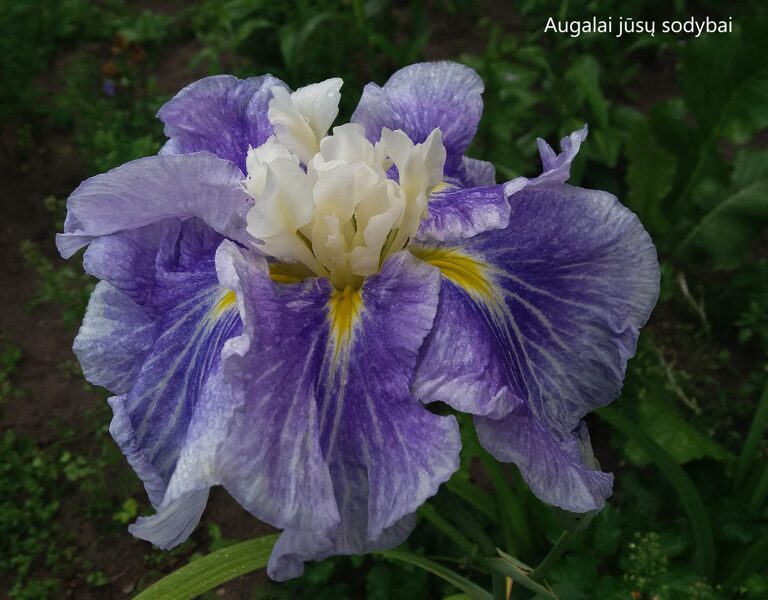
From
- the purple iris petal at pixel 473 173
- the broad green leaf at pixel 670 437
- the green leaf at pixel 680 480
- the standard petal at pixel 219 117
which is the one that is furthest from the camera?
the broad green leaf at pixel 670 437

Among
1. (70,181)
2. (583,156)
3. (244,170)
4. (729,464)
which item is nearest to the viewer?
(244,170)

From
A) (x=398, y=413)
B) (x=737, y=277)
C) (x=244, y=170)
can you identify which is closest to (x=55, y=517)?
Answer: (x=244, y=170)

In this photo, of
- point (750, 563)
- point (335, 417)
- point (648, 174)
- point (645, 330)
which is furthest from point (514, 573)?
point (648, 174)

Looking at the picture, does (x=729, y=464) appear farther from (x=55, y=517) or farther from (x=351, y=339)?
(x=55, y=517)

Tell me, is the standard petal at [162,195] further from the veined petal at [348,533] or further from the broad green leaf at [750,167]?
the broad green leaf at [750,167]

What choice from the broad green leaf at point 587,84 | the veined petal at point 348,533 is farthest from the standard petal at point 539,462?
the broad green leaf at point 587,84

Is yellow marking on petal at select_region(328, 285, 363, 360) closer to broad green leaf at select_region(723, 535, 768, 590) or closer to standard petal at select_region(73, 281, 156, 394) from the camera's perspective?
standard petal at select_region(73, 281, 156, 394)

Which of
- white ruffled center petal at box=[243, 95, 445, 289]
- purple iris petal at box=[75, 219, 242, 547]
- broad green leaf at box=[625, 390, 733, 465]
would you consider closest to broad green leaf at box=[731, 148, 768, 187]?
broad green leaf at box=[625, 390, 733, 465]

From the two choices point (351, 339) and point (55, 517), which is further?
point (55, 517)
